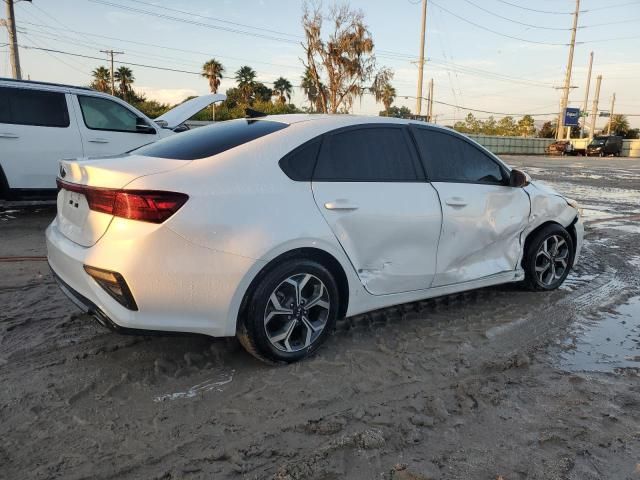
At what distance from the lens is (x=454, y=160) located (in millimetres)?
4117

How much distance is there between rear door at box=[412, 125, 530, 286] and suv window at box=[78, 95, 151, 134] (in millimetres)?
5399

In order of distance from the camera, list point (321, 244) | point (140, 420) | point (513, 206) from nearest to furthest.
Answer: point (140, 420) → point (321, 244) → point (513, 206)

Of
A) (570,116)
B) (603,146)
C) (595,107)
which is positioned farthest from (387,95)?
(595,107)

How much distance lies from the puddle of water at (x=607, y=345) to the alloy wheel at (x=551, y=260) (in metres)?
0.64

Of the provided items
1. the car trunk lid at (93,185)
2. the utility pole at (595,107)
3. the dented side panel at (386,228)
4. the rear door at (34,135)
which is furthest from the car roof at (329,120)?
the utility pole at (595,107)

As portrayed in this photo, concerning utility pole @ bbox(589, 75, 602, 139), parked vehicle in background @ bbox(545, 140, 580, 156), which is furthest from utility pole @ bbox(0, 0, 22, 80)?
utility pole @ bbox(589, 75, 602, 139)

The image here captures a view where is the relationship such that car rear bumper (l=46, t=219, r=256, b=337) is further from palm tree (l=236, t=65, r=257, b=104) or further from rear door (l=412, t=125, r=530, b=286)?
palm tree (l=236, t=65, r=257, b=104)

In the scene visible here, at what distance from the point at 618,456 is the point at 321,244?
6.10ft

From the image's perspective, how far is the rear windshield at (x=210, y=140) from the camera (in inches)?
125

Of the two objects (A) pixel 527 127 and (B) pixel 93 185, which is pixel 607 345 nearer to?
(B) pixel 93 185

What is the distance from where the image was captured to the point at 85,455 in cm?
230

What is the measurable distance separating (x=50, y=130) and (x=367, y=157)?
17.9 feet

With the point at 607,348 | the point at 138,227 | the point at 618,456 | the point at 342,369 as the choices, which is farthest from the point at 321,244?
the point at 607,348

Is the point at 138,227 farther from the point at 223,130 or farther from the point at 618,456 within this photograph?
the point at 618,456
